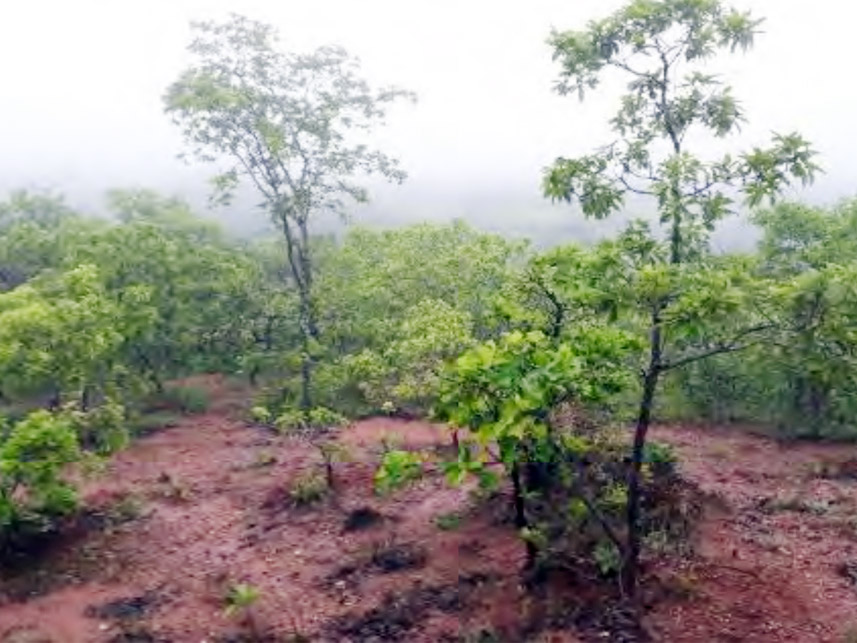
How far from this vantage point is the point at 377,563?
19.6 metres

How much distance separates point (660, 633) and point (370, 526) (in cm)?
787

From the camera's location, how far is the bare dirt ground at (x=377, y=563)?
16391 mm

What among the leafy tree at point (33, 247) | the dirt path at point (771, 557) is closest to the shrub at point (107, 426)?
the leafy tree at point (33, 247)

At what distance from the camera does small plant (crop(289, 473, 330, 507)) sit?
75.6 feet

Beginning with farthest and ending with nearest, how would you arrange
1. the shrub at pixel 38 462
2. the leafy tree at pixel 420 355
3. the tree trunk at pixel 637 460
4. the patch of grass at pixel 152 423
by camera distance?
the patch of grass at pixel 152 423 → the leafy tree at pixel 420 355 → the shrub at pixel 38 462 → the tree trunk at pixel 637 460

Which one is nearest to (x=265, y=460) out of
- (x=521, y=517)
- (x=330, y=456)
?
(x=330, y=456)

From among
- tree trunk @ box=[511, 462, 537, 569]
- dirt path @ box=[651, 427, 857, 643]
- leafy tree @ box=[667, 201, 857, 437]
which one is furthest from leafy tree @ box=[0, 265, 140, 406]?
leafy tree @ box=[667, 201, 857, 437]

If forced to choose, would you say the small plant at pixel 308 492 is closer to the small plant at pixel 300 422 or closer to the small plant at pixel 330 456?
the small plant at pixel 330 456

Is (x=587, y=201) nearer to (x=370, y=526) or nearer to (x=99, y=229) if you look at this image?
(x=370, y=526)

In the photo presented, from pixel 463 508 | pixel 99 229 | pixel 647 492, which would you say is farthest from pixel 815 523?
pixel 99 229

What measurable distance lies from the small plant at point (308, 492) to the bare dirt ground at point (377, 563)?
24cm

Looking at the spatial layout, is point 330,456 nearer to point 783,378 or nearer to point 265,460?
point 265,460

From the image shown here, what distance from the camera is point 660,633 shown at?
15.5 meters

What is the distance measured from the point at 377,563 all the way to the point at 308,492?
13.2 feet
